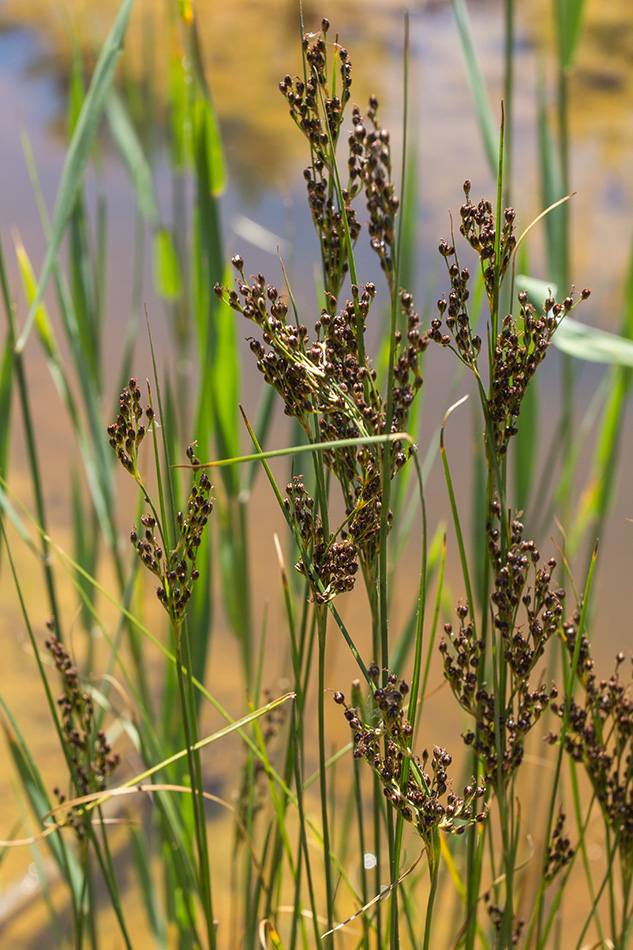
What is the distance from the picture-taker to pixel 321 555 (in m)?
0.34

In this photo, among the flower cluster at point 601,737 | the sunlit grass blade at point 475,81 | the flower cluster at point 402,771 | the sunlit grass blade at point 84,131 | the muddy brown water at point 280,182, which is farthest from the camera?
the muddy brown water at point 280,182

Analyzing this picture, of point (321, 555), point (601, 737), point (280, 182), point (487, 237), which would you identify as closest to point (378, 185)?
point (487, 237)

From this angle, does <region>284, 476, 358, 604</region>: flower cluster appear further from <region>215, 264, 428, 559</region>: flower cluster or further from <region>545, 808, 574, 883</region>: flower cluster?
<region>545, 808, 574, 883</region>: flower cluster

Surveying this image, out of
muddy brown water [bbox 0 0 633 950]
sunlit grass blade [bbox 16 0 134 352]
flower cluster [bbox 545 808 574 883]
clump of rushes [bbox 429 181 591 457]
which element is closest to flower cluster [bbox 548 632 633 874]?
flower cluster [bbox 545 808 574 883]

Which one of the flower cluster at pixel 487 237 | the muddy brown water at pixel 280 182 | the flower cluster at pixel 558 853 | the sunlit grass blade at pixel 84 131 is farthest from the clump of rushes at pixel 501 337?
the muddy brown water at pixel 280 182

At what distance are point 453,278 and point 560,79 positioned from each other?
551 mm

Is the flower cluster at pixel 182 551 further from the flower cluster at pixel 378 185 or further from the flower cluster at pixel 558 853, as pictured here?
the flower cluster at pixel 558 853

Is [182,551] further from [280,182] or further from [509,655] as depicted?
[280,182]

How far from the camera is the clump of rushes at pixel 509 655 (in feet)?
1.17

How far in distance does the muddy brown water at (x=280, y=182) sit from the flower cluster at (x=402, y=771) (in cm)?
97

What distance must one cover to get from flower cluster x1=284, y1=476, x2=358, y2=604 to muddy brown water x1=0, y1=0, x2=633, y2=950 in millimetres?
984

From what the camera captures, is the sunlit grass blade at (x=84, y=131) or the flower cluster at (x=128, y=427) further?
the sunlit grass blade at (x=84, y=131)

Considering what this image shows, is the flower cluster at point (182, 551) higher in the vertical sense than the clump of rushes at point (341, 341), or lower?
lower

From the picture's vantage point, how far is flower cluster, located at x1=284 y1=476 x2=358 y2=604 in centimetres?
33
